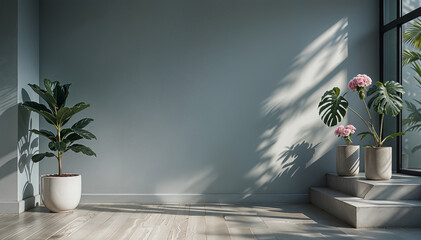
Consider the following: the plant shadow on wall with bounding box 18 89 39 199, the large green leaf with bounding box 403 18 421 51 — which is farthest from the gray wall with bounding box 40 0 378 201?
the large green leaf with bounding box 403 18 421 51

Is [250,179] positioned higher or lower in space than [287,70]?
lower

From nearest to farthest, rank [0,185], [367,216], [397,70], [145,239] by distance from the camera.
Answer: [145,239], [367,216], [0,185], [397,70]

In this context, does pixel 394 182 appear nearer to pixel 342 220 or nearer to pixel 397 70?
pixel 342 220

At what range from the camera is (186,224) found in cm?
340

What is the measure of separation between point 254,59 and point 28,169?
2.57 meters

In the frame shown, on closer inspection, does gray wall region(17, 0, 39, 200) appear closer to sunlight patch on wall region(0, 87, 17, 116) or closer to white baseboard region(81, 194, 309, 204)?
sunlight patch on wall region(0, 87, 17, 116)

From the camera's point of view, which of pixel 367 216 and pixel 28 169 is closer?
pixel 367 216

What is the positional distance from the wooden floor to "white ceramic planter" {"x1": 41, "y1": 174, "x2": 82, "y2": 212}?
0.08 meters

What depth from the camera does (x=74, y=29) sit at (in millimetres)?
4473

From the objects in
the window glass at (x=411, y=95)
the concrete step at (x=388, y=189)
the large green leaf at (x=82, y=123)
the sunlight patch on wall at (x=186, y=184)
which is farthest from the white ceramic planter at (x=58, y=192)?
the window glass at (x=411, y=95)

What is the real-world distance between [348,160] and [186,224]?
176 cm

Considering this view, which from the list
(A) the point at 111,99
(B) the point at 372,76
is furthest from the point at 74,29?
(B) the point at 372,76

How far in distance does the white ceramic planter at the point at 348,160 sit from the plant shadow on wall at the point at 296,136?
32cm

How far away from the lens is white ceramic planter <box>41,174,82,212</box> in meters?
3.86
